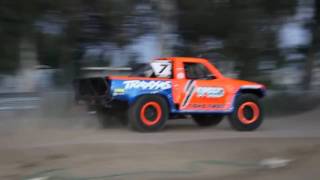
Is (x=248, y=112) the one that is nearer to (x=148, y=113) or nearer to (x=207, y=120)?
(x=207, y=120)

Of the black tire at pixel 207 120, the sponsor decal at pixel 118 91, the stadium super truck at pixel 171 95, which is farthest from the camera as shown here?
the black tire at pixel 207 120

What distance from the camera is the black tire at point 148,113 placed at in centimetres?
1463

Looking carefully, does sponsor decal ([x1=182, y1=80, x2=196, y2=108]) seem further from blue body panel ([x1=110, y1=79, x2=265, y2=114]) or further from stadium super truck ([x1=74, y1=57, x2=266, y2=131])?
blue body panel ([x1=110, y1=79, x2=265, y2=114])

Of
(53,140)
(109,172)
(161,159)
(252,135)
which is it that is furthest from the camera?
(252,135)

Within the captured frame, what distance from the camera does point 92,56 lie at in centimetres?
1906

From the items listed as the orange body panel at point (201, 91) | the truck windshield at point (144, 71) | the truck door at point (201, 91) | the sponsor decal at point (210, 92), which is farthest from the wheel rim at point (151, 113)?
the sponsor decal at point (210, 92)

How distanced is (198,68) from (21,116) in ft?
13.5

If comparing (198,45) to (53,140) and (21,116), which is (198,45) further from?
(53,140)

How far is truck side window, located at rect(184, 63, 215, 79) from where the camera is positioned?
1527 centimetres

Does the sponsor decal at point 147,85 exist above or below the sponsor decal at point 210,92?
above

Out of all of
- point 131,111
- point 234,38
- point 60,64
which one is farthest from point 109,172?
point 234,38

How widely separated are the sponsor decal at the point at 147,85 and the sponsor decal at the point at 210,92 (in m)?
0.75

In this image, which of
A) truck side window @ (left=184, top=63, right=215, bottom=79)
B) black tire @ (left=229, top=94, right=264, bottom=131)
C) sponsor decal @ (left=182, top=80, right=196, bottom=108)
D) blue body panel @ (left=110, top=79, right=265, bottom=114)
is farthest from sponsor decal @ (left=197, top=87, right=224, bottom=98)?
blue body panel @ (left=110, top=79, right=265, bottom=114)

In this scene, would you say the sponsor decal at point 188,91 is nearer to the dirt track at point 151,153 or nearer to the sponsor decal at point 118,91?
the dirt track at point 151,153
